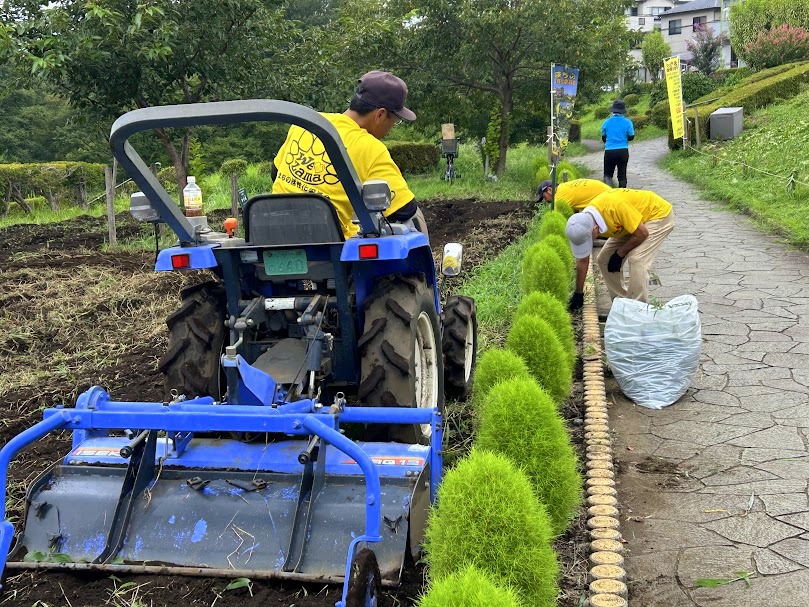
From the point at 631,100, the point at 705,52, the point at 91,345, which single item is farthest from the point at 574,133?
the point at 91,345

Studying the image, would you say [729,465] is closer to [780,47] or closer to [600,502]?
[600,502]

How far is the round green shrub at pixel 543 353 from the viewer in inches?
202

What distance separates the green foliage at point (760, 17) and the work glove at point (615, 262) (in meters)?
31.2

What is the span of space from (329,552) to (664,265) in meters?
7.95

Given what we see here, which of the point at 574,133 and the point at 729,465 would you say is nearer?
the point at 729,465

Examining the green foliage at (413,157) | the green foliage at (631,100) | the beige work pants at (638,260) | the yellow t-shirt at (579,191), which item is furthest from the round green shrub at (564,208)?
the green foliage at (631,100)

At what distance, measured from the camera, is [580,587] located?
11.0ft

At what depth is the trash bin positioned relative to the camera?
67.9ft

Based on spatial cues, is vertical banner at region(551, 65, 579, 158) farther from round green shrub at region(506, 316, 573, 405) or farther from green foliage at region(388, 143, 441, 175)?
green foliage at region(388, 143, 441, 175)

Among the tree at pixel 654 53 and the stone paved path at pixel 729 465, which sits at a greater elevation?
the tree at pixel 654 53

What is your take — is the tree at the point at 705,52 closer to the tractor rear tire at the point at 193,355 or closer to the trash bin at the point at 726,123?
the trash bin at the point at 726,123

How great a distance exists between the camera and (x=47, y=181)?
75.7ft

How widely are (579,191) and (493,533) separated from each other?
7.63m

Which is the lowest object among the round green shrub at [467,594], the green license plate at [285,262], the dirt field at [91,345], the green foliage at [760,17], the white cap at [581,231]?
the dirt field at [91,345]
